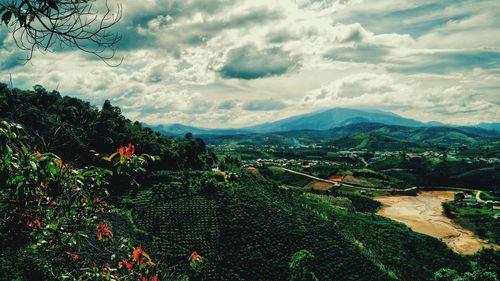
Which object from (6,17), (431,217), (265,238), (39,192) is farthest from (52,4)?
(431,217)

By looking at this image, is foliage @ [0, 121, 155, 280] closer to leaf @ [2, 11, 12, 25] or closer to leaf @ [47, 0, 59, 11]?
leaf @ [2, 11, 12, 25]

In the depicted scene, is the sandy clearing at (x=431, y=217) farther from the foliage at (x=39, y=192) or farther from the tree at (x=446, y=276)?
the foliage at (x=39, y=192)

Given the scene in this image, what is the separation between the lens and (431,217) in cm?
8675

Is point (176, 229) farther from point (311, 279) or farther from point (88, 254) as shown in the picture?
point (88, 254)

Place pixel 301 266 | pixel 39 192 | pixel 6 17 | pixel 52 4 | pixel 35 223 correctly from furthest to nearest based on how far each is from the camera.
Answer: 1. pixel 301 266
2. pixel 35 223
3. pixel 39 192
4. pixel 52 4
5. pixel 6 17

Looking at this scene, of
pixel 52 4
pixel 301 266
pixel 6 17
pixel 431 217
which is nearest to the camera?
pixel 6 17

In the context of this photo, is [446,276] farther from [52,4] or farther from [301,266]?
[52,4]

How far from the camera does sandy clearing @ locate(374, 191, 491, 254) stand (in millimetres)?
69000

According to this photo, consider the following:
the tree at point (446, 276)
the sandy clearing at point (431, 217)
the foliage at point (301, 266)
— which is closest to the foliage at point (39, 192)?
the foliage at point (301, 266)

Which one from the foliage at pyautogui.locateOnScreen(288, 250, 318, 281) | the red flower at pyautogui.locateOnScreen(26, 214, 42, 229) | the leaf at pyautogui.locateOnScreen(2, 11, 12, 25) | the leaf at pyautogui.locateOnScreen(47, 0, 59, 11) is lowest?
the foliage at pyautogui.locateOnScreen(288, 250, 318, 281)

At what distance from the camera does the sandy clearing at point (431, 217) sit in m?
69.0

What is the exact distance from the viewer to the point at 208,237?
4738cm

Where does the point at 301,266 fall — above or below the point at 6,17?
below

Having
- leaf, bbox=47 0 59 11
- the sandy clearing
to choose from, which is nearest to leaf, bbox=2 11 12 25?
leaf, bbox=47 0 59 11
